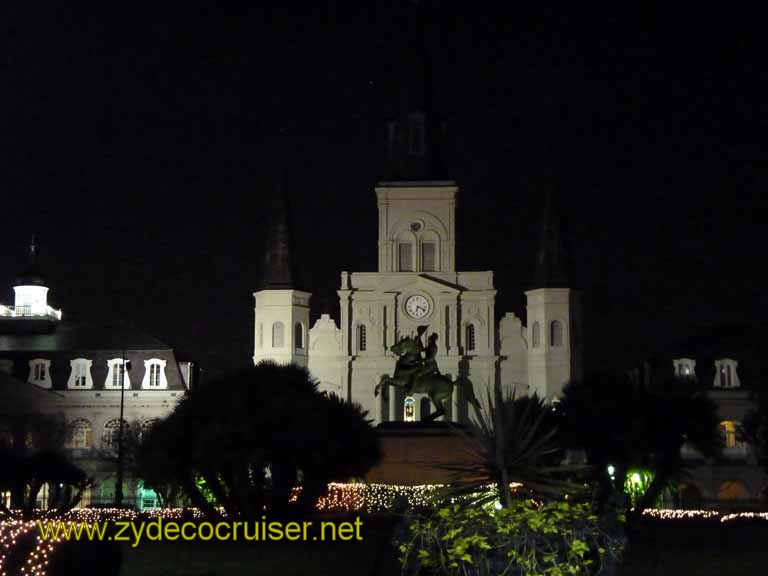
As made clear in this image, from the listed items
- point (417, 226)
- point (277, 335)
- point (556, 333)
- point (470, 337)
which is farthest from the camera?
point (417, 226)

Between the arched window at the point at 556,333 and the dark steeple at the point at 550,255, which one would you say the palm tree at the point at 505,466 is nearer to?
the arched window at the point at 556,333

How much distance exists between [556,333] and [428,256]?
10.0 m

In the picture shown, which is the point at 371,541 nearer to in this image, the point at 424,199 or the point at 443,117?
the point at 424,199

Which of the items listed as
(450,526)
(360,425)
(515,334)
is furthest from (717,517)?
(515,334)

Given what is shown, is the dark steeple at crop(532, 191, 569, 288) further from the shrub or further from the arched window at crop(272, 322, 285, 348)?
the shrub

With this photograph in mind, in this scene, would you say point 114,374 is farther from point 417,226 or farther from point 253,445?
point 253,445

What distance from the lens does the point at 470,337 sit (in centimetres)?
9250

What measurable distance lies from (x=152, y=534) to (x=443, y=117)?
71176 mm

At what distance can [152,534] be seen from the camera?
33469mm

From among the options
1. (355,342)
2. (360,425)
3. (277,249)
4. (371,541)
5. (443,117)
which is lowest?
(371,541)

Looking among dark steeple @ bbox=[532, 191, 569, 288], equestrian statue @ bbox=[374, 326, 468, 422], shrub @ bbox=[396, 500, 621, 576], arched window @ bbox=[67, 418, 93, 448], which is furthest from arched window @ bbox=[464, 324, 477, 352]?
shrub @ bbox=[396, 500, 621, 576]

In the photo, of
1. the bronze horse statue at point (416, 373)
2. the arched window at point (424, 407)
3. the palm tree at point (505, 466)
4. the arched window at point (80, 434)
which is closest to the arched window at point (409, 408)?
the arched window at point (424, 407)

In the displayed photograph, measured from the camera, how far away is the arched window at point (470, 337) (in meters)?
92.2

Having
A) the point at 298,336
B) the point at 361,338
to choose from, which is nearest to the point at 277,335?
the point at 298,336
